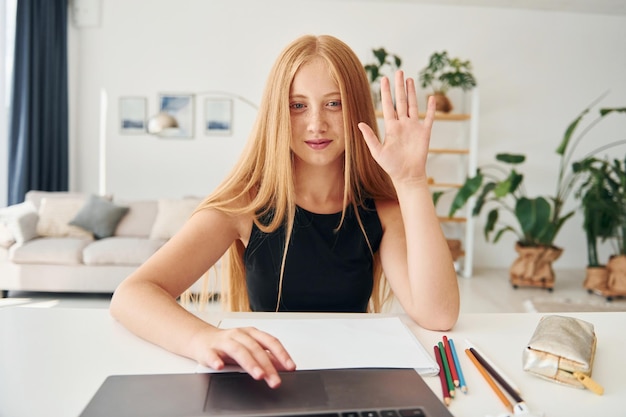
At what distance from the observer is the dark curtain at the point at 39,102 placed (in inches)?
164

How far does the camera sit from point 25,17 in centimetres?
418

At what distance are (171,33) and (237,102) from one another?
1015 millimetres

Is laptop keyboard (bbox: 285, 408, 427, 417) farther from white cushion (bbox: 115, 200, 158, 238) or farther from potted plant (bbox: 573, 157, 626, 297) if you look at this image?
potted plant (bbox: 573, 157, 626, 297)

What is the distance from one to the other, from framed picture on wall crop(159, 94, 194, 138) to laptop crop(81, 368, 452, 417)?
4702 millimetres

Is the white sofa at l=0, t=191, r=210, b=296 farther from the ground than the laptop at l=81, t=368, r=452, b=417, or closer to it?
closer to it

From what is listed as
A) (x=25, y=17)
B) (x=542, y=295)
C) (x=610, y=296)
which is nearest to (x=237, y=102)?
(x=25, y=17)

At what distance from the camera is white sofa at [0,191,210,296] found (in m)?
3.42

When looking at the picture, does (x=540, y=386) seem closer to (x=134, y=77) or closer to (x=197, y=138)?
(x=197, y=138)

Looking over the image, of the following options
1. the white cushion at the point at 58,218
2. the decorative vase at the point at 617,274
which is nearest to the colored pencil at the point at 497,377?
the white cushion at the point at 58,218

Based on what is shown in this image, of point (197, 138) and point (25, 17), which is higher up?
point (25, 17)

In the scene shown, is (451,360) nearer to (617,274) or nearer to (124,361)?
(124,361)

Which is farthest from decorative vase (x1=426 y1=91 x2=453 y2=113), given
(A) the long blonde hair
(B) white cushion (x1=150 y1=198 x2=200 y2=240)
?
(A) the long blonde hair

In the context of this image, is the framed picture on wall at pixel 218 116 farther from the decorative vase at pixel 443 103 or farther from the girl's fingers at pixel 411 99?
the girl's fingers at pixel 411 99

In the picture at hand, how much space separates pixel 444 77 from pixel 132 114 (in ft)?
11.0
